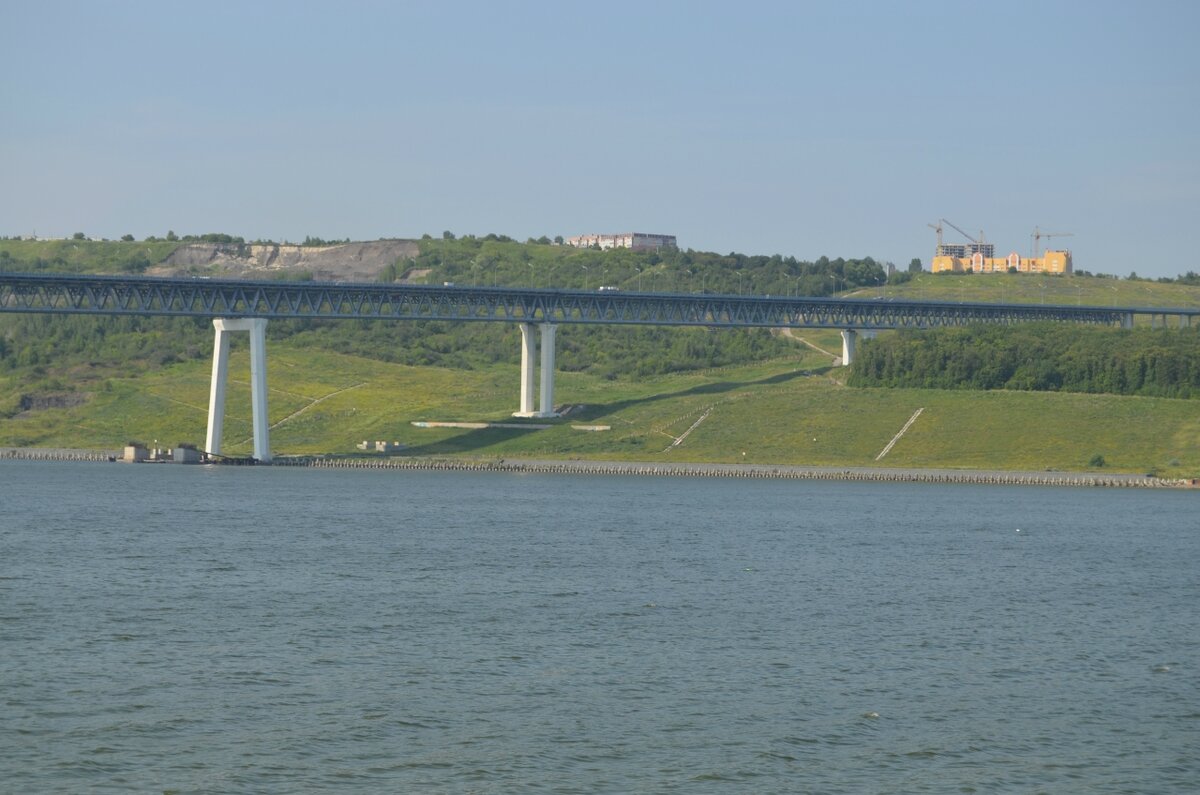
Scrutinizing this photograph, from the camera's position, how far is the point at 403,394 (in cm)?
19212

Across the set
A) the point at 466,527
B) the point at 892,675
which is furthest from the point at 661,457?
the point at 892,675

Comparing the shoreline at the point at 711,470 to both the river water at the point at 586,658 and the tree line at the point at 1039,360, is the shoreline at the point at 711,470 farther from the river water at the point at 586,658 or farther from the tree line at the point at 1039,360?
the river water at the point at 586,658

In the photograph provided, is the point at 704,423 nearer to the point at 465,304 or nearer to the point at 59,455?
the point at 465,304

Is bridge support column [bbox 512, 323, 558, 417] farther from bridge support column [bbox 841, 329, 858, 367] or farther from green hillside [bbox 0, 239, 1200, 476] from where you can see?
bridge support column [bbox 841, 329, 858, 367]

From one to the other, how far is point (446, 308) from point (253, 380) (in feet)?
77.0

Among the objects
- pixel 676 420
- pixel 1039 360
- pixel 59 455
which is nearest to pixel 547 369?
pixel 676 420

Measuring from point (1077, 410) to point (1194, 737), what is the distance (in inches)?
4790

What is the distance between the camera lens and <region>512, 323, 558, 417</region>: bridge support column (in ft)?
543

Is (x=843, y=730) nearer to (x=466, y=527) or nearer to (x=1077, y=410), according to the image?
(x=466, y=527)

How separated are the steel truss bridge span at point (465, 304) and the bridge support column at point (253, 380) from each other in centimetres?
118

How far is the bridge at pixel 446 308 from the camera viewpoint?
465 feet

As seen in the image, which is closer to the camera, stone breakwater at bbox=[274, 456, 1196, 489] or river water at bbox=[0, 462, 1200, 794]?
river water at bbox=[0, 462, 1200, 794]

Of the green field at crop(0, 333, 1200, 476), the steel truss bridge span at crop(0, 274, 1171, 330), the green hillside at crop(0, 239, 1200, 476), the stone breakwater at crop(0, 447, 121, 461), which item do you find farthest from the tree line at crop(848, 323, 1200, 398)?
the stone breakwater at crop(0, 447, 121, 461)

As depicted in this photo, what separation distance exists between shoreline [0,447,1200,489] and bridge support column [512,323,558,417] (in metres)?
16.8
